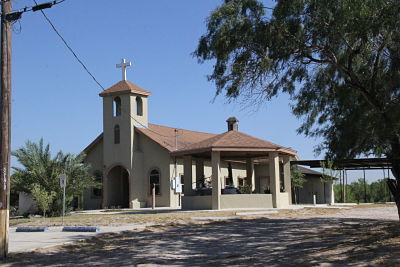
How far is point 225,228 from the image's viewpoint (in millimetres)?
16953

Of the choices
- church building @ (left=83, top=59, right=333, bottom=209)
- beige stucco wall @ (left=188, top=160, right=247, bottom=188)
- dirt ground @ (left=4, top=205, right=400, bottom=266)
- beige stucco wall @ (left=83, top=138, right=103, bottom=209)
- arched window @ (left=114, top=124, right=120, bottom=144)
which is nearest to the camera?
dirt ground @ (left=4, top=205, right=400, bottom=266)

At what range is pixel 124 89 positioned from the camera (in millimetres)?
33500

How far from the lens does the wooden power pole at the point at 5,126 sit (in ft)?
38.8

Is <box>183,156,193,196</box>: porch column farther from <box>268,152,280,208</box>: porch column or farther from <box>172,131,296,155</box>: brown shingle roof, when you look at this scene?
<box>268,152,280,208</box>: porch column

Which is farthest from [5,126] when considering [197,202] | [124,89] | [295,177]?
[295,177]

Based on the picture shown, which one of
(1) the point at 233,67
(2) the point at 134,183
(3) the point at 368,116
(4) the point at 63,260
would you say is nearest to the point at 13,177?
(2) the point at 134,183

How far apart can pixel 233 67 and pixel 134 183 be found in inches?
860

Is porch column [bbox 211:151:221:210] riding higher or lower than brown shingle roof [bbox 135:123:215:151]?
lower

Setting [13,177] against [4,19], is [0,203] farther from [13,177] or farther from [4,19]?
[13,177]

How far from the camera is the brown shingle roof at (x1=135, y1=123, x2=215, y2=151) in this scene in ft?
109

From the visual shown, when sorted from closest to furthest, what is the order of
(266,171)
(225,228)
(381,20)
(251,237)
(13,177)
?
(381,20) → (251,237) → (225,228) → (13,177) → (266,171)

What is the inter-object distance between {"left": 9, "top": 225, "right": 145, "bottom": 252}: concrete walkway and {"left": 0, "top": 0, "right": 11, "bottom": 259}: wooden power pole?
4.87 ft

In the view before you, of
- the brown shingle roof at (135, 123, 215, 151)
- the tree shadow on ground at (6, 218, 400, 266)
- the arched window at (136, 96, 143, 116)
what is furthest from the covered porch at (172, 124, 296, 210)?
the tree shadow on ground at (6, 218, 400, 266)

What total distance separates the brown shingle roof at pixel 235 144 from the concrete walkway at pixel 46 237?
9.28 metres
